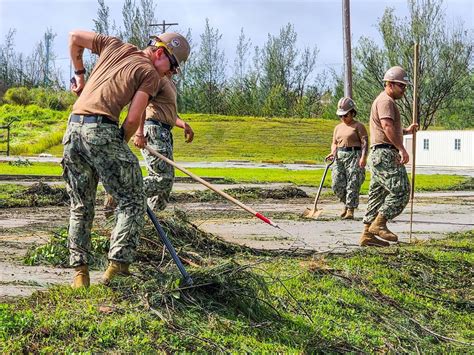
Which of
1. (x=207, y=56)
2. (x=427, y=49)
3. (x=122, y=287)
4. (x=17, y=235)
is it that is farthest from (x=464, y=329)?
(x=207, y=56)

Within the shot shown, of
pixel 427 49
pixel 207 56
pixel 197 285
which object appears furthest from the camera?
pixel 207 56

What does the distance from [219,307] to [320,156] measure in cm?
4575

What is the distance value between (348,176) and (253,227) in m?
2.56

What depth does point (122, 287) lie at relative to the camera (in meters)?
5.52

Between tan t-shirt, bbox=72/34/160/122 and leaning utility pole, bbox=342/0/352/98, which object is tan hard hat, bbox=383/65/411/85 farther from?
leaning utility pole, bbox=342/0/352/98

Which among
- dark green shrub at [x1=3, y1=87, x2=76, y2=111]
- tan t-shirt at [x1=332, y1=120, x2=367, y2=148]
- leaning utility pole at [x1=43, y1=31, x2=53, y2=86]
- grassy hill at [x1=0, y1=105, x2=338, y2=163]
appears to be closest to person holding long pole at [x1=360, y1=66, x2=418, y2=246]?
tan t-shirt at [x1=332, y1=120, x2=367, y2=148]

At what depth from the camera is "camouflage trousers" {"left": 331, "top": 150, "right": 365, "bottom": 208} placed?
44.1 ft

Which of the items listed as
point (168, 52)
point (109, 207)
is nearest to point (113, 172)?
point (168, 52)

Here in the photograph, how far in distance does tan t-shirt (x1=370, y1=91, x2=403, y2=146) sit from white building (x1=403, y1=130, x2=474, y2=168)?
41.4m

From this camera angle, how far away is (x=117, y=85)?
5.79 m

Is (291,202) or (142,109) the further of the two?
(291,202)

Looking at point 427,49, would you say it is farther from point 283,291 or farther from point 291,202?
point 283,291

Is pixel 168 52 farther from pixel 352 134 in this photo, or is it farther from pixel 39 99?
pixel 39 99

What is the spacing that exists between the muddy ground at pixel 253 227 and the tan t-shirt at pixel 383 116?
134cm
